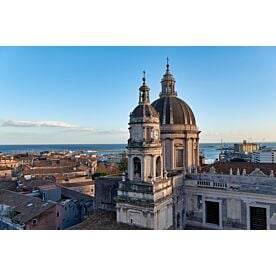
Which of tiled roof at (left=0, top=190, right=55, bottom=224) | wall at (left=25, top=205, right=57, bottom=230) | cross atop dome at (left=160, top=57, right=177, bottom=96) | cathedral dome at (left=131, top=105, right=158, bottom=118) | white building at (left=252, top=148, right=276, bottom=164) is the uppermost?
cross atop dome at (left=160, top=57, right=177, bottom=96)

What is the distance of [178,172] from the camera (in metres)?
12.0

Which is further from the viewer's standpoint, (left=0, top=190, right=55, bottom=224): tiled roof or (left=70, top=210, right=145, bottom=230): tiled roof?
(left=0, top=190, right=55, bottom=224): tiled roof

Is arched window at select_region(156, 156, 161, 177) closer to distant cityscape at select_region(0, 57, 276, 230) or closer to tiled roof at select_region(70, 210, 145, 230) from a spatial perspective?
distant cityscape at select_region(0, 57, 276, 230)

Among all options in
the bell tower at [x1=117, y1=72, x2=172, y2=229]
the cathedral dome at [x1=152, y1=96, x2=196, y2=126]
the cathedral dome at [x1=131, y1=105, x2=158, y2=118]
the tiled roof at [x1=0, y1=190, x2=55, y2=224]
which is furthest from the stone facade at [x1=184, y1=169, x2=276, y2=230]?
the tiled roof at [x1=0, y1=190, x2=55, y2=224]

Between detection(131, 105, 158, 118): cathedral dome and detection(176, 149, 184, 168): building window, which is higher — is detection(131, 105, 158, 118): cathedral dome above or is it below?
above

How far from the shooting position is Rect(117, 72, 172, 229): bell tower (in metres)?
8.97

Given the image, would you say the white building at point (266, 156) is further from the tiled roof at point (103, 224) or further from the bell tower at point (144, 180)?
the tiled roof at point (103, 224)

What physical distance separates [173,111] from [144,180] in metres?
4.44

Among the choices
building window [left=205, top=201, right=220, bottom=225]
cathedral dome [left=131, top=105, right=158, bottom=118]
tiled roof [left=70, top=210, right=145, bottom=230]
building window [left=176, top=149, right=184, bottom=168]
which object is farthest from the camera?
building window [left=176, top=149, right=184, bottom=168]

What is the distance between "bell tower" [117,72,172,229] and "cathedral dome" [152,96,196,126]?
243 centimetres

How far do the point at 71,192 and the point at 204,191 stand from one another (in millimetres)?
8812

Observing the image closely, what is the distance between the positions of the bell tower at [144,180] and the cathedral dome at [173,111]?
243 centimetres

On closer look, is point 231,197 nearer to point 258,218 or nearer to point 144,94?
point 258,218

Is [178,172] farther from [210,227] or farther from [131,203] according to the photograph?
[131,203]
